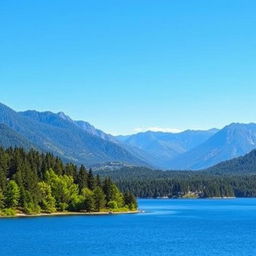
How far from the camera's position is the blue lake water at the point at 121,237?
378ft

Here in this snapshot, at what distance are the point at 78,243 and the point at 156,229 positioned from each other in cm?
3736

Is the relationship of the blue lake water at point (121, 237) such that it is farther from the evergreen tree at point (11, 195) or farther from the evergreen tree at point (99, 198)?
the evergreen tree at point (11, 195)

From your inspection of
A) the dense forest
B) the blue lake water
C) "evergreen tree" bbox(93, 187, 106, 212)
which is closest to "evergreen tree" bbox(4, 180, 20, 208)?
the dense forest

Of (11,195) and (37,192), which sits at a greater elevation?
(37,192)

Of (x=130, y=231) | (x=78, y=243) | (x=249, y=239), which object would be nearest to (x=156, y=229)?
(x=130, y=231)

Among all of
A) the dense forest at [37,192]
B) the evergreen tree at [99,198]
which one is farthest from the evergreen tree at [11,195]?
the evergreen tree at [99,198]

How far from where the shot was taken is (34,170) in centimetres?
19862

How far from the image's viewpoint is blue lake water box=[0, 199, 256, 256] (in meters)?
115

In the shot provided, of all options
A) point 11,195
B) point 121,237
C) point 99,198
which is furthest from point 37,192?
point 121,237

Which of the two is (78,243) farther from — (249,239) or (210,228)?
(210,228)

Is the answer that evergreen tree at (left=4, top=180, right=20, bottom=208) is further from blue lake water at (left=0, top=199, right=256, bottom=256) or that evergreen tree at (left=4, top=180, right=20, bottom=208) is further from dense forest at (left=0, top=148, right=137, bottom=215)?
blue lake water at (left=0, top=199, right=256, bottom=256)

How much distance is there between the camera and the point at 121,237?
13925 centimetres

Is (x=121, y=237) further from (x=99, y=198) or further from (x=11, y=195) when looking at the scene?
(x=99, y=198)

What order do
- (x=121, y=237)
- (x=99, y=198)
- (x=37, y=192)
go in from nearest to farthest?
(x=121, y=237) < (x=37, y=192) < (x=99, y=198)
